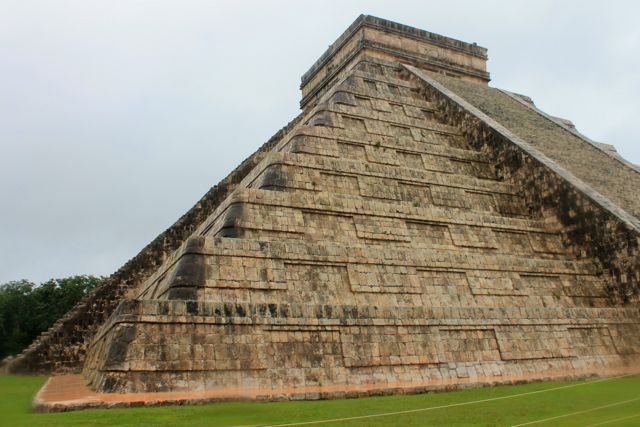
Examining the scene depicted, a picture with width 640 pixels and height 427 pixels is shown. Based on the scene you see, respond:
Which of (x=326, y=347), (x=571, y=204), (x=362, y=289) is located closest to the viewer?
(x=326, y=347)

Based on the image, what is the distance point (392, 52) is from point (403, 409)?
46.9 feet

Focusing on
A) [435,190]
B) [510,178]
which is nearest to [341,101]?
[435,190]

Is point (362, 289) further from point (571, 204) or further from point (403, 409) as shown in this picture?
point (571, 204)

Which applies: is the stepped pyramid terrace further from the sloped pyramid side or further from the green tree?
the green tree

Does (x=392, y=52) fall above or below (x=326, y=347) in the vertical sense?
above

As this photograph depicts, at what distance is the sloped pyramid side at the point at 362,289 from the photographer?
740 centimetres

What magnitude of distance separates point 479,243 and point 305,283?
3.90 meters

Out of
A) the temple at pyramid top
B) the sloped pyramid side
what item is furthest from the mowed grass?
the temple at pyramid top

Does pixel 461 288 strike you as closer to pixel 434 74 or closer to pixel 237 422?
pixel 237 422

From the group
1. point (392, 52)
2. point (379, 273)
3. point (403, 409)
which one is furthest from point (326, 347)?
point (392, 52)

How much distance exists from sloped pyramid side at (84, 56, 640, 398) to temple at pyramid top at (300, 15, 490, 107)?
19.6 feet

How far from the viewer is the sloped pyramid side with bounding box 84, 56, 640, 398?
7.40m

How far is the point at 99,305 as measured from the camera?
40.4 feet

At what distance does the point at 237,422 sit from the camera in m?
5.47
